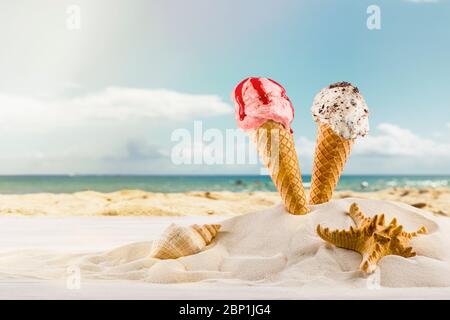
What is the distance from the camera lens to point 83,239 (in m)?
4.88

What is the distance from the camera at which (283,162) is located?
333cm

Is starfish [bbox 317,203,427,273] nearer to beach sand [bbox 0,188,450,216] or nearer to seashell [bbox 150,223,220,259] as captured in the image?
seashell [bbox 150,223,220,259]

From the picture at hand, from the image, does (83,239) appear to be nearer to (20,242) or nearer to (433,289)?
(20,242)

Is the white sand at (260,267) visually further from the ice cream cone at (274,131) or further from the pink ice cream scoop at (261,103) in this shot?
the pink ice cream scoop at (261,103)

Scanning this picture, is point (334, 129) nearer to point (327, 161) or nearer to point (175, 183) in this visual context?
point (327, 161)

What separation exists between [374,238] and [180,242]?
1.00 m

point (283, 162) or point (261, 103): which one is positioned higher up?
point (261, 103)

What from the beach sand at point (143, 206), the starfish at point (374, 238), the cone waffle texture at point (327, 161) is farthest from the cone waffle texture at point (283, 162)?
the beach sand at point (143, 206)

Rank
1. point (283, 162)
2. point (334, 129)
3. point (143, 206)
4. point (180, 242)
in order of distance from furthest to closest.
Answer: point (143, 206), point (334, 129), point (283, 162), point (180, 242)

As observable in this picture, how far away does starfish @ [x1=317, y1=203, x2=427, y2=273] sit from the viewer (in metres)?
2.81

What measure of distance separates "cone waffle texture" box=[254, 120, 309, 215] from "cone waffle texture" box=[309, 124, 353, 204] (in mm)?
174

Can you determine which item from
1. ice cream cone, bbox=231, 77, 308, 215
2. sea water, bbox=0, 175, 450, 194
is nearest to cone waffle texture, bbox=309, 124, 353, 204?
ice cream cone, bbox=231, 77, 308, 215

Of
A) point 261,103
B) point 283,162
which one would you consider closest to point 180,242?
point 283,162

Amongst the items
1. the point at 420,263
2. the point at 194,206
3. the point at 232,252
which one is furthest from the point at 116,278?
the point at 194,206
